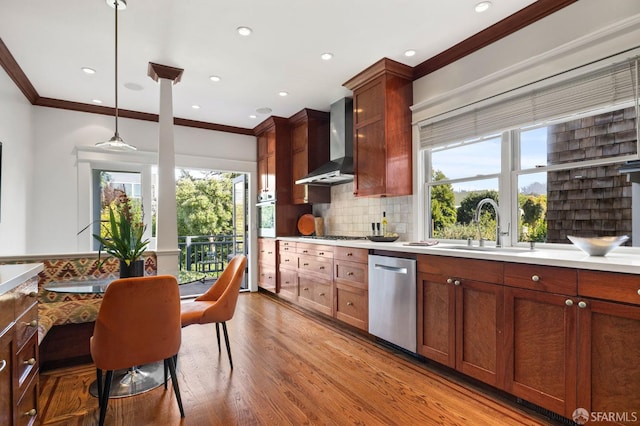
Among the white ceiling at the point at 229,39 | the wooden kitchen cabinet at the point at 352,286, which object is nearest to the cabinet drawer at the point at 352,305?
the wooden kitchen cabinet at the point at 352,286

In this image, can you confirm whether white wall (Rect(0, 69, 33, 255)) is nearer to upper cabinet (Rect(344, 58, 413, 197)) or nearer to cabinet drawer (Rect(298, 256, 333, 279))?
cabinet drawer (Rect(298, 256, 333, 279))

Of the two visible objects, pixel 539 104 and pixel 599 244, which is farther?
pixel 539 104

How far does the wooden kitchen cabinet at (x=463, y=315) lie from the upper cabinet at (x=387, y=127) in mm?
1067

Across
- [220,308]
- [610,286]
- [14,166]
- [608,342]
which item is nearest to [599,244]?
[610,286]

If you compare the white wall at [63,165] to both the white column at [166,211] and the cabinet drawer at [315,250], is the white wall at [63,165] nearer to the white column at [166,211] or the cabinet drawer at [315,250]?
the white column at [166,211]

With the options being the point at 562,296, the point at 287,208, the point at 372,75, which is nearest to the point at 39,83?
the point at 287,208

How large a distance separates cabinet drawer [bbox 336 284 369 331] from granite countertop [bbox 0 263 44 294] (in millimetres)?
2411

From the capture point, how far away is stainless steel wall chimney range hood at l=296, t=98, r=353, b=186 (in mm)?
4004

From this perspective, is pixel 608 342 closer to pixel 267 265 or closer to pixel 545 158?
pixel 545 158

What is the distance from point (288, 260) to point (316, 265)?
0.77m

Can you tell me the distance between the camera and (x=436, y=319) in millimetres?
2441

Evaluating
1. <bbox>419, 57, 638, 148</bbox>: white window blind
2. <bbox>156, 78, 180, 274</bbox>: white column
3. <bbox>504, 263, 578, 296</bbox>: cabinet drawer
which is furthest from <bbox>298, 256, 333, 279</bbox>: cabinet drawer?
<bbox>504, 263, 578, 296</bbox>: cabinet drawer

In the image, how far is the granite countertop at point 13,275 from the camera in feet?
3.86

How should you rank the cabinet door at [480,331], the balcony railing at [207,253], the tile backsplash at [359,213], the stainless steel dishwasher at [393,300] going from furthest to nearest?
1. the balcony railing at [207,253]
2. the tile backsplash at [359,213]
3. the stainless steel dishwasher at [393,300]
4. the cabinet door at [480,331]
